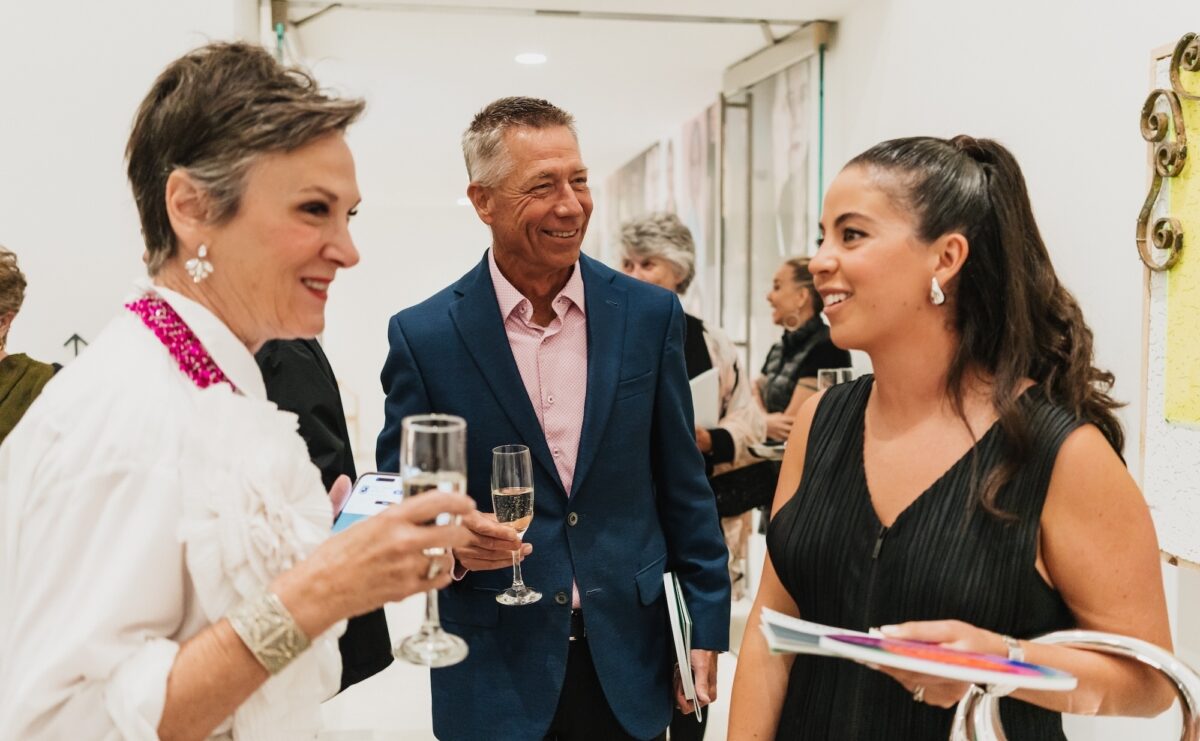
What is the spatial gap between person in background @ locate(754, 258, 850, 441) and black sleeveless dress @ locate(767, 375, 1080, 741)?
252 centimetres

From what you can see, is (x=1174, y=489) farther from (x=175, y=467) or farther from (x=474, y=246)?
(x=474, y=246)

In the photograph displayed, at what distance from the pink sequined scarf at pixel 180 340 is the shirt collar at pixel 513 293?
905mm

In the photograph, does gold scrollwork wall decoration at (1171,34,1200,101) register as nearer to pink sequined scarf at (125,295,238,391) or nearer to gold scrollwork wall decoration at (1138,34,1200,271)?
gold scrollwork wall decoration at (1138,34,1200,271)

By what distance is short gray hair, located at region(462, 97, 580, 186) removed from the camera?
79.4 inches

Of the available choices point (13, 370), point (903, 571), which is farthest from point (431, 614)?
point (13, 370)

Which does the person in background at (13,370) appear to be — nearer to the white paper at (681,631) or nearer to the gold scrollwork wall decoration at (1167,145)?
the white paper at (681,631)

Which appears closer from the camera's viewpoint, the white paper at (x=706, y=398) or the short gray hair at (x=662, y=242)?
the white paper at (x=706, y=398)

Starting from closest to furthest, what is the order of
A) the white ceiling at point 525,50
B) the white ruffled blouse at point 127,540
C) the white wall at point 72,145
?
the white ruffled blouse at point 127,540 < the white wall at point 72,145 < the white ceiling at point 525,50

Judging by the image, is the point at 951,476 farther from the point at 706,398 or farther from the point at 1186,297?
the point at 706,398

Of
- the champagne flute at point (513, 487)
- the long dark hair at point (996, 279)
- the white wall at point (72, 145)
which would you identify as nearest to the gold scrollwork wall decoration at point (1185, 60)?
the long dark hair at point (996, 279)

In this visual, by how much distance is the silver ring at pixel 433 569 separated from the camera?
3.35 feet

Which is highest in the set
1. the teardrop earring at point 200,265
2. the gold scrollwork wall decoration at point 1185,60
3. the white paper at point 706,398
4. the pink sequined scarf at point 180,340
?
the gold scrollwork wall decoration at point 1185,60

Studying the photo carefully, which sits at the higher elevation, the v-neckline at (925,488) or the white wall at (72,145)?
the white wall at (72,145)

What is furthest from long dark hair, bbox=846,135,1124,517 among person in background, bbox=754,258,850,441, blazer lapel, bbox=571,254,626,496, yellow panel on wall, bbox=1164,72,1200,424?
person in background, bbox=754,258,850,441
